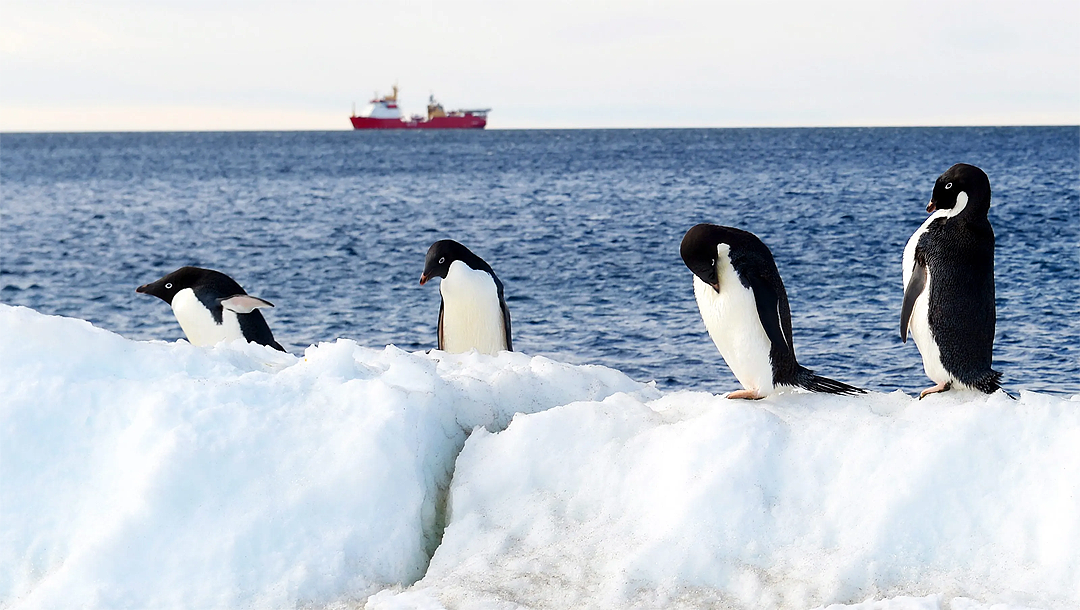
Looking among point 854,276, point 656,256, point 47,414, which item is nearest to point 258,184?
point 656,256

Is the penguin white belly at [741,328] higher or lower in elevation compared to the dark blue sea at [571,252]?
higher

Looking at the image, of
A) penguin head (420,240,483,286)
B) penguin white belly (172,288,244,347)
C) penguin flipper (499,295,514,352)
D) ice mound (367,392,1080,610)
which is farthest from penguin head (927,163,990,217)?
penguin white belly (172,288,244,347)

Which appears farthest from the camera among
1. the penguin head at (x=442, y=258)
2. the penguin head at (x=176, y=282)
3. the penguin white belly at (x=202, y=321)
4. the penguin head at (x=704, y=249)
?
the penguin head at (x=442, y=258)

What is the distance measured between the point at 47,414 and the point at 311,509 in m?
1.36

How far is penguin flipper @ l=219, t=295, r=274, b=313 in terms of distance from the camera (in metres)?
7.57

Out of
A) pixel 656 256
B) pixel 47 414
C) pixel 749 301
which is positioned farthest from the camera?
pixel 656 256

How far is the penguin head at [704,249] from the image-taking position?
503 centimetres

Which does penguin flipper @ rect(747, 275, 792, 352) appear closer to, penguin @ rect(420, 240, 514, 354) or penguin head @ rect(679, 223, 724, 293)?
penguin head @ rect(679, 223, 724, 293)

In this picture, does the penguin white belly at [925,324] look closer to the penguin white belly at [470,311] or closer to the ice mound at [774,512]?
the ice mound at [774,512]

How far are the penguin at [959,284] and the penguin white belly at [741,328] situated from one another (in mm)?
806

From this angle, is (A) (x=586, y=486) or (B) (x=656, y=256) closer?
(A) (x=586, y=486)

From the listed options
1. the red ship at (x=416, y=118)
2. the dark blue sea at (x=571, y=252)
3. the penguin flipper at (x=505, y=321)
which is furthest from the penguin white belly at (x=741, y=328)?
the red ship at (x=416, y=118)

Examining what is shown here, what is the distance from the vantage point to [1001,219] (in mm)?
32562

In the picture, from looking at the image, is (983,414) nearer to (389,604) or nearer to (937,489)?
(937,489)
